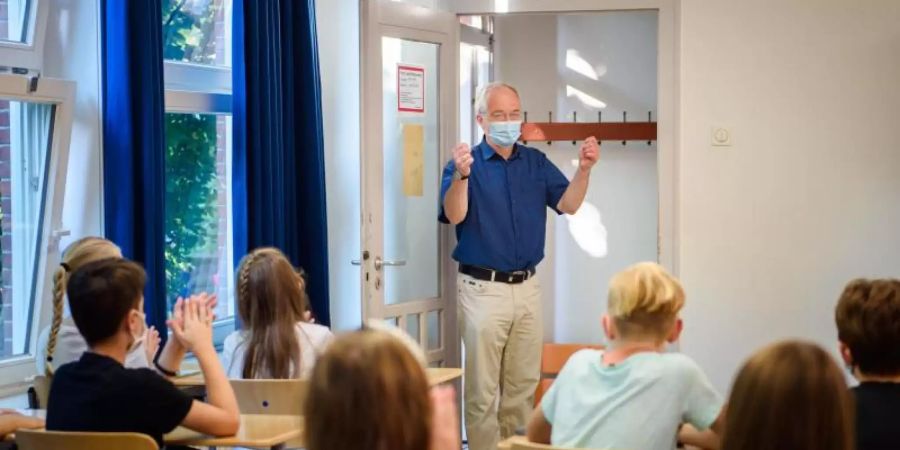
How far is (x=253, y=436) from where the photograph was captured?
9.43 ft

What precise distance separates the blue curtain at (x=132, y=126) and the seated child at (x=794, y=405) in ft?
9.21

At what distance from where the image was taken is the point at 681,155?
217 inches

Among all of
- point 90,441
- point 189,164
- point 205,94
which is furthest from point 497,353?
point 90,441

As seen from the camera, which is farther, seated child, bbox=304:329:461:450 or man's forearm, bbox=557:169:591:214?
man's forearm, bbox=557:169:591:214

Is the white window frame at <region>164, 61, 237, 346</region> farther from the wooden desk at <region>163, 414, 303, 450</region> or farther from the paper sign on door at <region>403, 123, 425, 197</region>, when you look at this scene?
the wooden desk at <region>163, 414, 303, 450</region>

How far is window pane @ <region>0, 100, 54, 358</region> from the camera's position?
4.15m

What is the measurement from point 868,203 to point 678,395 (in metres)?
3.10

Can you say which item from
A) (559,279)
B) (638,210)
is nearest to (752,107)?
(638,210)

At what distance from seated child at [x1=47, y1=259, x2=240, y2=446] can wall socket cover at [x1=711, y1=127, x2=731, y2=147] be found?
3.21 metres

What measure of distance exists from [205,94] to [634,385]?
2.83 metres

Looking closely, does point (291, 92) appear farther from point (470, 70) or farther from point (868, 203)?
point (868, 203)

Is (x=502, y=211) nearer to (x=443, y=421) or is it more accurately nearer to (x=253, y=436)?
(x=253, y=436)

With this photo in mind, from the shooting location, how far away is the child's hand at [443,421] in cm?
159

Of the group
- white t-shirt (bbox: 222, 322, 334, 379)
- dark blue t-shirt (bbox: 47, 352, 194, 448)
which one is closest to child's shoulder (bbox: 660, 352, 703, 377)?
dark blue t-shirt (bbox: 47, 352, 194, 448)
